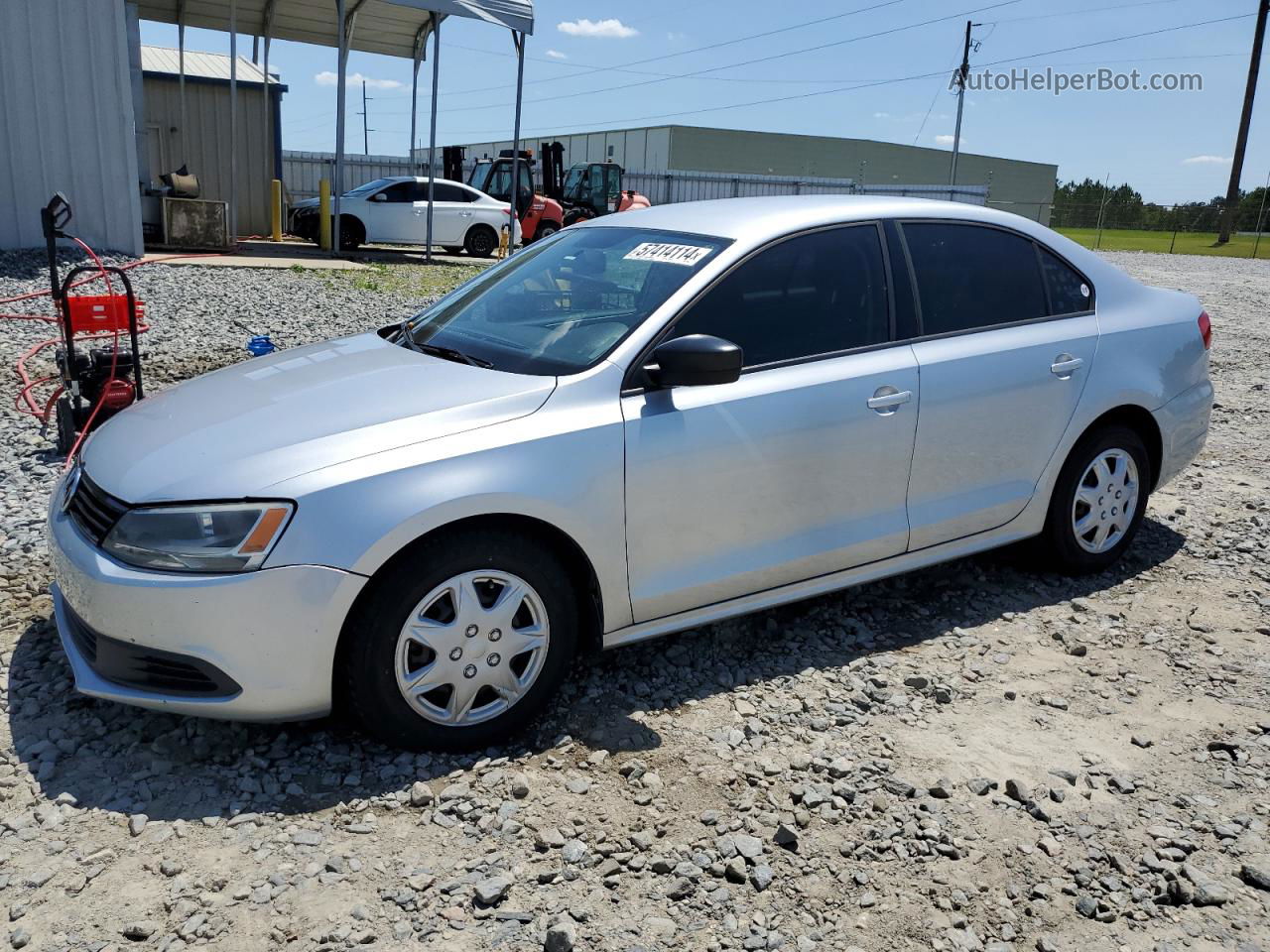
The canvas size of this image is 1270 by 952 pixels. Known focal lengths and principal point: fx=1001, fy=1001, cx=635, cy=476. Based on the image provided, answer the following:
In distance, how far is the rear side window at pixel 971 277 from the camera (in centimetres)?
394

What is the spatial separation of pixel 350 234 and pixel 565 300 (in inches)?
680

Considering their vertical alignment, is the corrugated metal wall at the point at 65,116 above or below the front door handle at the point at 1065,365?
above

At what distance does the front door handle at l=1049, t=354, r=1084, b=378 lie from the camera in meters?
4.12

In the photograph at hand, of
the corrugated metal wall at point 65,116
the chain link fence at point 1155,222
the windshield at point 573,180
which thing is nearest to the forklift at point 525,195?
the windshield at point 573,180

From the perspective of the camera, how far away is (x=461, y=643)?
2.95 m

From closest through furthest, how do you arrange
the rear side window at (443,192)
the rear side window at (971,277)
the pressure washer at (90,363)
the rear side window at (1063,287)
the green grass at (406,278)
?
the rear side window at (971,277) → the rear side window at (1063,287) → the pressure washer at (90,363) → the green grass at (406,278) → the rear side window at (443,192)

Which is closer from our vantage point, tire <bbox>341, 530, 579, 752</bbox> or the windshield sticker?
tire <bbox>341, 530, 579, 752</bbox>

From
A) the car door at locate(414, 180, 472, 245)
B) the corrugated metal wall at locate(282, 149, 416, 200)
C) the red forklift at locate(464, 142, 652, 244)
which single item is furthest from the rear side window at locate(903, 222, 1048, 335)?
the corrugated metal wall at locate(282, 149, 416, 200)

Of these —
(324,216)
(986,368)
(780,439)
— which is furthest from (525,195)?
(780,439)

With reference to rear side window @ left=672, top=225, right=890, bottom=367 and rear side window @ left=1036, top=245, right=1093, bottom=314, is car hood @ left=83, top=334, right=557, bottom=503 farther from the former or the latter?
rear side window @ left=1036, top=245, right=1093, bottom=314

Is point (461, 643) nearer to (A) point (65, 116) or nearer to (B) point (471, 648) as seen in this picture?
(B) point (471, 648)

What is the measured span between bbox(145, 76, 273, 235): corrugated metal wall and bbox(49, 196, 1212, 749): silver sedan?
1807 cm

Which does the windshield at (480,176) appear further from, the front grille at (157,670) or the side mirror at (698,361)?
the front grille at (157,670)

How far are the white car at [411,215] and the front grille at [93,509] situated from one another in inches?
667
